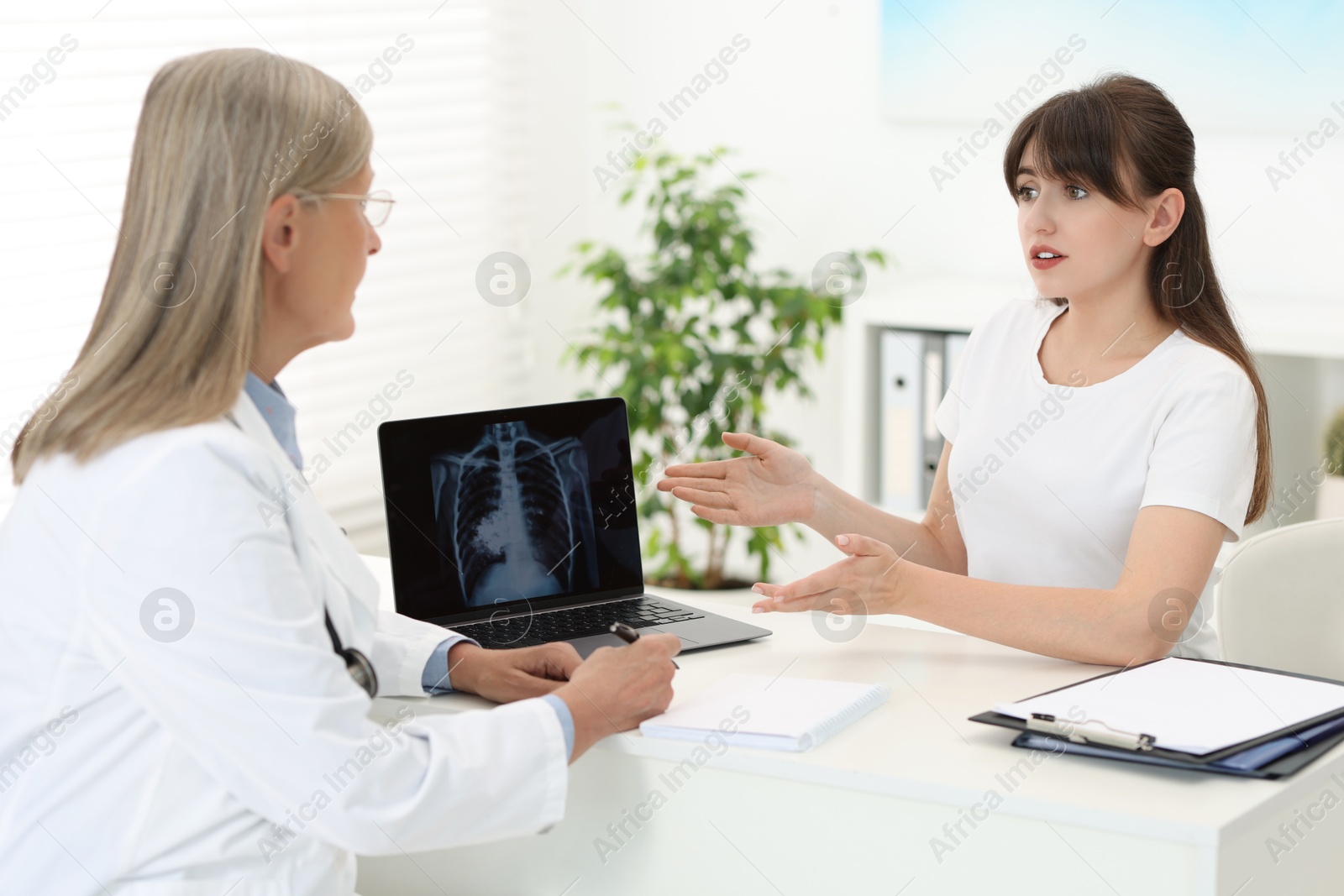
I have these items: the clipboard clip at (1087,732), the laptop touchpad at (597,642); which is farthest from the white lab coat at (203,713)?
the clipboard clip at (1087,732)

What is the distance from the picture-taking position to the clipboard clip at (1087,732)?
3.98 ft

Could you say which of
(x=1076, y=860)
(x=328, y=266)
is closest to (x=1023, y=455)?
(x=1076, y=860)

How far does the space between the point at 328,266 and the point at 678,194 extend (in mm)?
2256

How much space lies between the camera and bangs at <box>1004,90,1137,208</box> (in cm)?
175

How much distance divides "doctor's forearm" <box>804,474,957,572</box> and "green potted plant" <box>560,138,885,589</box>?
1279mm

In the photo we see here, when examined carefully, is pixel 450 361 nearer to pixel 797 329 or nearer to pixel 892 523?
pixel 797 329

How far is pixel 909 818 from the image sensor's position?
1229 mm

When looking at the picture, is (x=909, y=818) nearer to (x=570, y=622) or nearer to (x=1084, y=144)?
(x=570, y=622)

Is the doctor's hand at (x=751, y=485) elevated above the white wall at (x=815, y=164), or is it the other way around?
the white wall at (x=815, y=164)

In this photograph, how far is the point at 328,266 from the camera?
1205 millimetres

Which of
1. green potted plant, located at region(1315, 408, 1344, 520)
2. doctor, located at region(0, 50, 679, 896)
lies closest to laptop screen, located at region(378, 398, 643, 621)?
doctor, located at region(0, 50, 679, 896)

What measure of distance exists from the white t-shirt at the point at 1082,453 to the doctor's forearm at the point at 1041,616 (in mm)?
44

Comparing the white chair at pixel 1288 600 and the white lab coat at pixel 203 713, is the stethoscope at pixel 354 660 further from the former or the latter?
the white chair at pixel 1288 600

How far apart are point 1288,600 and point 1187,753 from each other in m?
0.75
